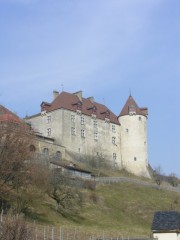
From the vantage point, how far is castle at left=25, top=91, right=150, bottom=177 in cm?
8881

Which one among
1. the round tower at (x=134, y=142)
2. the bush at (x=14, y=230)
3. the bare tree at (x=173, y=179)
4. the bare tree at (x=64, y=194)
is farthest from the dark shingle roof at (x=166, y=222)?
the bare tree at (x=173, y=179)

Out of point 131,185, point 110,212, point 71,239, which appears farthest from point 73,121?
point 71,239

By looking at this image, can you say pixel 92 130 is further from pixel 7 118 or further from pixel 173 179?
pixel 7 118

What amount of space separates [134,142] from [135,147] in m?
0.95

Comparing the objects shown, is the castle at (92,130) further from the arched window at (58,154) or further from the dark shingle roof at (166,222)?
the dark shingle roof at (166,222)

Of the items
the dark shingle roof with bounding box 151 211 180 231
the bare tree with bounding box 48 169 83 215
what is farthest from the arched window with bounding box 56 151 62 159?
the dark shingle roof with bounding box 151 211 180 231

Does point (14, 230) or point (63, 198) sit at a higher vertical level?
point (63, 198)

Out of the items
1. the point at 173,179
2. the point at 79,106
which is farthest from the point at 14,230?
the point at 173,179

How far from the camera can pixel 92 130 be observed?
94.4 metres

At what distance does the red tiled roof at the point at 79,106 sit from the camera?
301 ft

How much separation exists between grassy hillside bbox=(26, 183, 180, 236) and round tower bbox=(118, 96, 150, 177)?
13856 millimetres

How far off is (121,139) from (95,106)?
26.3 ft

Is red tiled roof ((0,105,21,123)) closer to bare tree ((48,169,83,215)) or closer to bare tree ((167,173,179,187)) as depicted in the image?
bare tree ((48,169,83,215))

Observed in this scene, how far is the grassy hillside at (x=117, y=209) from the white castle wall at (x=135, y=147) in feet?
45.2
